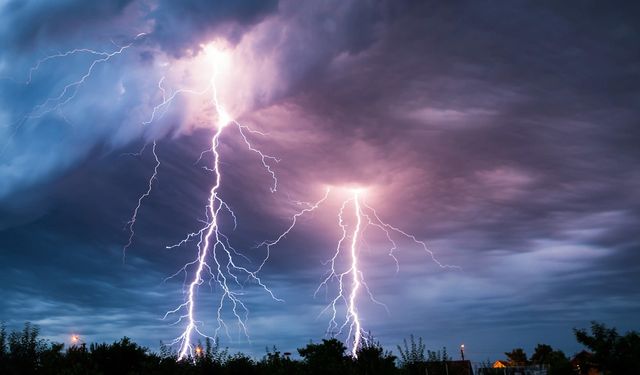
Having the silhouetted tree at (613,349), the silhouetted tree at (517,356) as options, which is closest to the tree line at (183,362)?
the silhouetted tree at (613,349)

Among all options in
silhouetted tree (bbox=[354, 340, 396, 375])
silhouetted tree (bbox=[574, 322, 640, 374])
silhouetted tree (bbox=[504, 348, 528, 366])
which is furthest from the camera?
silhouetted tree (bbox=[504, 348, 528, 366])

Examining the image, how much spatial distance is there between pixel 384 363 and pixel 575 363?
2804 cm

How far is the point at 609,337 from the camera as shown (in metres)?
26.2

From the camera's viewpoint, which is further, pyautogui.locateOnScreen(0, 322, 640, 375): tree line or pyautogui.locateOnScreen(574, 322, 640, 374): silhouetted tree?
pyautogui.locateOnScreen(574, 322, 640, 374): silhouetted tree

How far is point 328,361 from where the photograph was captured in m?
15.1

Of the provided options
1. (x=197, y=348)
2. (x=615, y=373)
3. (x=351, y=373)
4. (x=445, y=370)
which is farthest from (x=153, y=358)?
(x=615, y=373)

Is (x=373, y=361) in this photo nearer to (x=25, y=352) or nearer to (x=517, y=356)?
(x=25, y=352)

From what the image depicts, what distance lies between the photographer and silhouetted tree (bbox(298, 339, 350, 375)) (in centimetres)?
1341

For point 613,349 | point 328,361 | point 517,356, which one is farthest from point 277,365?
point 517,356

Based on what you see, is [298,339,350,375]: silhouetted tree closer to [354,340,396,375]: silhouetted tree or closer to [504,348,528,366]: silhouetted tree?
[354,340,396,375]: silhouetted tree

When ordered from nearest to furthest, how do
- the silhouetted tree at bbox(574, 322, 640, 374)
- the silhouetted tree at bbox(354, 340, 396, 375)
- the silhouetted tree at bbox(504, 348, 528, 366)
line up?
A: the silhouetted tree at bbox(354, 340, 396, 375)
the silhouetted tree at bbox(574, 322, 640, 374)
the silhouetted tree at bbox(504, 348, 528, 366)

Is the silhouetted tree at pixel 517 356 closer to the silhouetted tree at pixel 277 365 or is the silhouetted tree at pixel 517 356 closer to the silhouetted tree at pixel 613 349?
the silhouetted tree at pixel 613 349

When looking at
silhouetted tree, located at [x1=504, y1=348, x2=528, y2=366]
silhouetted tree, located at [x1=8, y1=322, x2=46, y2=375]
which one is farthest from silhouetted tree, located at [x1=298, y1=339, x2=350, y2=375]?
silhouetted tree, located at [x1=504, y1=348, x2=528, y2=366]

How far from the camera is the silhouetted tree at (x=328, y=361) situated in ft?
44.0
